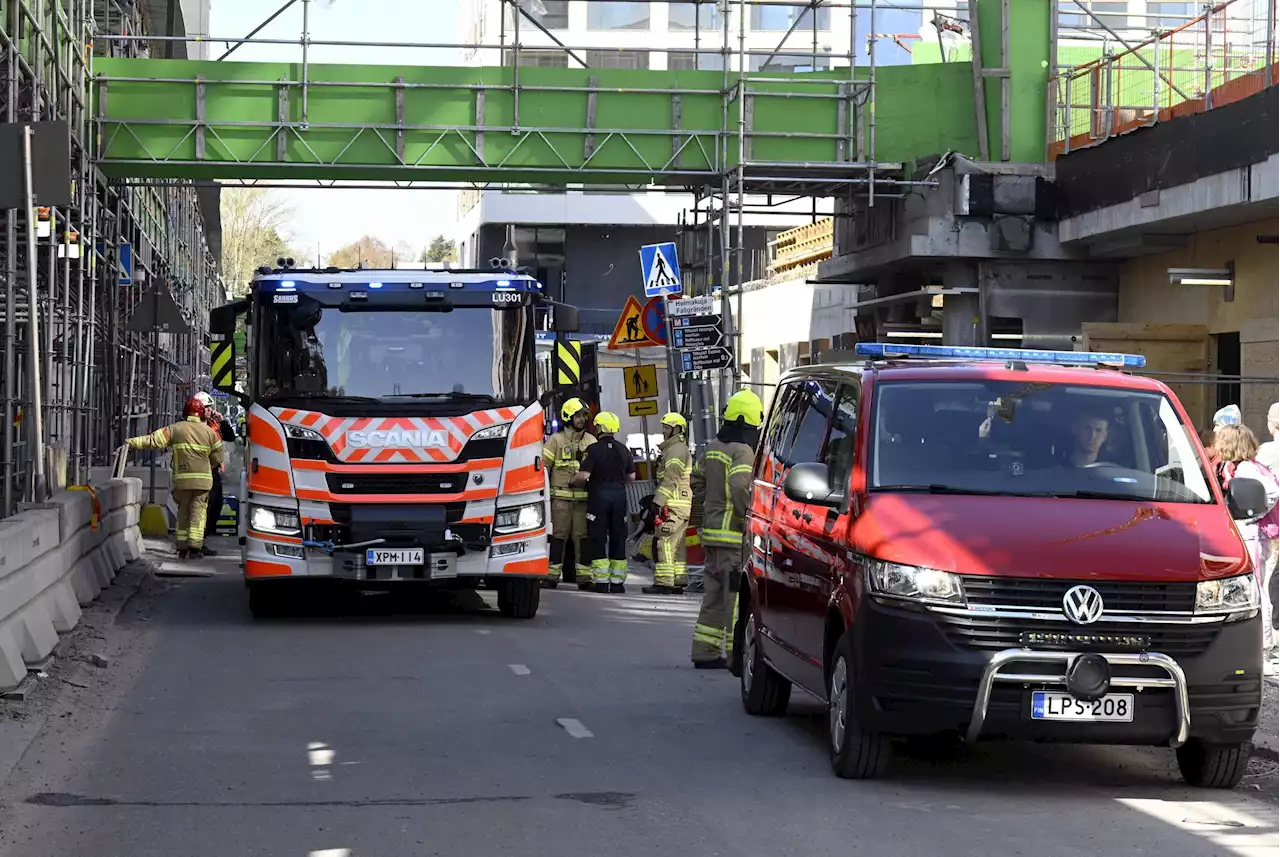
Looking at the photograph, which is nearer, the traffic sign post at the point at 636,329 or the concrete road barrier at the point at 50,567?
the concrete road barrier at the point at 50,567

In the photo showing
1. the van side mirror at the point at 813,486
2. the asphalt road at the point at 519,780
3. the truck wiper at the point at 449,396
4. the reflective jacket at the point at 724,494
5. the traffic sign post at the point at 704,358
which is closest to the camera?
the asphalt road at the point at 519,780

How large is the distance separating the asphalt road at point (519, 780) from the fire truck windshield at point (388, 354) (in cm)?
324

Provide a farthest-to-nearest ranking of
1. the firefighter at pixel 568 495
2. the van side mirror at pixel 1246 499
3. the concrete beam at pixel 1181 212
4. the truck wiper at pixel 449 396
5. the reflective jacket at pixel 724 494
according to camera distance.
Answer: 1. the firefighter at pixel 568 495
2. the concrete beam at pixel 1181 212
3. the truck wiper at pixel 449 396
4. the reflective jacket at pixel 724 494
5. the van side mirror at pixel 1246 499

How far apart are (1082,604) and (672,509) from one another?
12.8 m

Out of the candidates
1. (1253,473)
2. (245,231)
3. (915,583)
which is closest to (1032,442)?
(915,583)

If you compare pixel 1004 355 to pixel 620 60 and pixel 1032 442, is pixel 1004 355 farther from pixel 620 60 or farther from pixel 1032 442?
pixel 620 60

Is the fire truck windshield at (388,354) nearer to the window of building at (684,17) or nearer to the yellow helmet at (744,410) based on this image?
the yellow helmet at (744,410)

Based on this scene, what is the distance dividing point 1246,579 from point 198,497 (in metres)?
17.1

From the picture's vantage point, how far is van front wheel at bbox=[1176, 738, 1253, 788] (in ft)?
28.5

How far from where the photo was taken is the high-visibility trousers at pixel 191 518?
23422 millimetres

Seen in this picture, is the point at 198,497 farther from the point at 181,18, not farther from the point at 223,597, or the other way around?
the point at 181,18

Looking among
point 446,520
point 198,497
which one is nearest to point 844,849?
point 446,520

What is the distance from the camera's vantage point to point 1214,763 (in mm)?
8719

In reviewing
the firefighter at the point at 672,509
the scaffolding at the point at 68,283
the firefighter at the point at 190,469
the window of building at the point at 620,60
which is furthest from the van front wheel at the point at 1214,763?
the window of building at the point at 620,60
